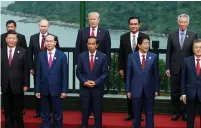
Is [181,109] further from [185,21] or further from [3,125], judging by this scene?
[3,125]

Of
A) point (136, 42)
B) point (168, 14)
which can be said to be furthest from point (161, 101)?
point (168, 14)

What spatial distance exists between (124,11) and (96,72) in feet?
11.4

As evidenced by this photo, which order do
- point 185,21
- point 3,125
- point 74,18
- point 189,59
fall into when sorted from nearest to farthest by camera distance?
point 189,59, point 185,21, point 3,125, point 74,18

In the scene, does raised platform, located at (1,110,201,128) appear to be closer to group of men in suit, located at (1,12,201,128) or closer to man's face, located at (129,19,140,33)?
group of men in suit, located at (1,12,201,128)

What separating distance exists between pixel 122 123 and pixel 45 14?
3476 mm

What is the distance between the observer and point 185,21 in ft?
26.7

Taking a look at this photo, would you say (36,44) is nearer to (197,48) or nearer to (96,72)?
(96,72)

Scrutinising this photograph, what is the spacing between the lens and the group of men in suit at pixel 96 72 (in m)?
7.79

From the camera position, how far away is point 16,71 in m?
8.03

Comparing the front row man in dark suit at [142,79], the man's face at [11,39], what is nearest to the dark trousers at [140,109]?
the front row man in dark suit at [142,79]

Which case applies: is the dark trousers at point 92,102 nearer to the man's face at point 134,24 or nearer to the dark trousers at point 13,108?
the dark trousers at point 13,108

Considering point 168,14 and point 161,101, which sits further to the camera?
point 168,14

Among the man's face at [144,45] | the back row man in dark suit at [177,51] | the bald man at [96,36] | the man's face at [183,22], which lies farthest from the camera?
the bald man at [96,36]

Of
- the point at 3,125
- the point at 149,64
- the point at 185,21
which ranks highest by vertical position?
the point at 185,21
